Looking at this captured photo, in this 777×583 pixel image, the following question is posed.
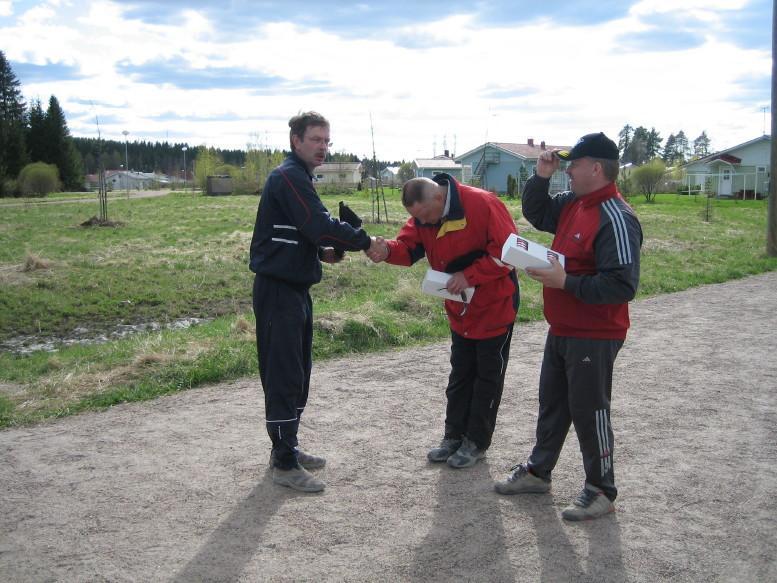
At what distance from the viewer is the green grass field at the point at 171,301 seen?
22.7 ft

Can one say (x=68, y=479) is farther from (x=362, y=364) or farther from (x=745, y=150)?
(x=745, y=150)

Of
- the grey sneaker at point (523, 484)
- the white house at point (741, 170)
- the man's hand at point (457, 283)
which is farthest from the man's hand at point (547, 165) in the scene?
the white house at point (741, 170)

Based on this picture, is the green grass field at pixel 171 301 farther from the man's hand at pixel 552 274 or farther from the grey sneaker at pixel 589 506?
the man's hand at pixel 552 274

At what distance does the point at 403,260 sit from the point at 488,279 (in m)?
0.73

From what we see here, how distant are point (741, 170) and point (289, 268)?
194 feet

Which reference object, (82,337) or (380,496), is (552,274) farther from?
(82,337)

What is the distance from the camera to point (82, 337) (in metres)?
9.73

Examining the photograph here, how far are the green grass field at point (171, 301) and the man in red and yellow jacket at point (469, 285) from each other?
290 centimetres

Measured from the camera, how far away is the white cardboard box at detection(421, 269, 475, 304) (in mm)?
4707

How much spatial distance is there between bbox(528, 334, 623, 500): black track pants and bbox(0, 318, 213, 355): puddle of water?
682 cm

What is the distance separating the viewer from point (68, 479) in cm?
466

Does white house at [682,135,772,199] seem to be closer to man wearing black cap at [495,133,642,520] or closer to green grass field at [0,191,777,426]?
green grass field at [0,191,777,426]

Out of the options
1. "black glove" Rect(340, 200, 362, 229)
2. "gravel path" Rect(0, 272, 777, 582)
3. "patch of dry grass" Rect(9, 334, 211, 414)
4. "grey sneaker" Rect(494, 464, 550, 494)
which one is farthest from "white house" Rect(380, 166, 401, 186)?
"grey sneaker" Rect(494, 464, 550, 494)

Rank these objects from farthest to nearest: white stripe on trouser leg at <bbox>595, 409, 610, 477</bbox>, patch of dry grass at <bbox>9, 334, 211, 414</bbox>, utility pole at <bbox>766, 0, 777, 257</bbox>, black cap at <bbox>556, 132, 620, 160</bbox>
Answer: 1. utility pole at <bbox>766, 0, 777, 257</bbox>
2. patch of dry grass at <bbox>9, 334, 211, 414</bbox>
3. white stripe on trouser leg at <bbox>595, 409, 610, 477</bbox>
4. black cap at <bbox>556, 132, 620, 160</bbox>
